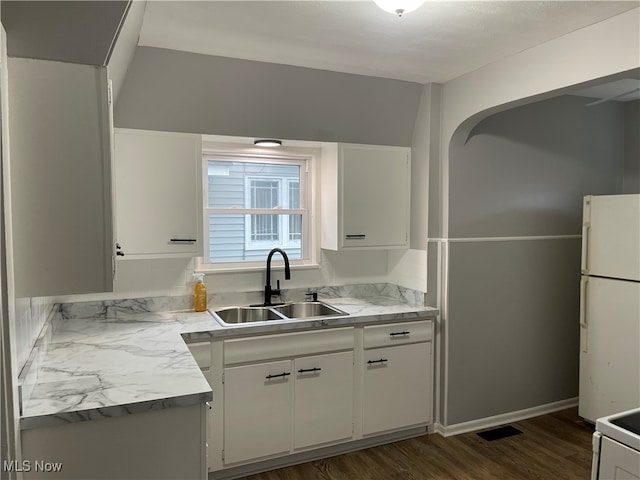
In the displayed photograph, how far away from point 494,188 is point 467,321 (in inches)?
37.5

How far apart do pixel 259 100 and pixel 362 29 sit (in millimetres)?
831

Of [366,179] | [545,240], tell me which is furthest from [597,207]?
[366,179]

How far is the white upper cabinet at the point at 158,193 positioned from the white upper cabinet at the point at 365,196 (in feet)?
2.99

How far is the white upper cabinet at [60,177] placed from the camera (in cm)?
143

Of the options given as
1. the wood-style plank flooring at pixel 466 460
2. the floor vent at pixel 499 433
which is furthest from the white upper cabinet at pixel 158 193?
the floor vent at pixel 499 433

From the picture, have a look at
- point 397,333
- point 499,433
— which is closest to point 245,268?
point 397,333

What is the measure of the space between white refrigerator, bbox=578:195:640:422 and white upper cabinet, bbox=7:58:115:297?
309 centimetres

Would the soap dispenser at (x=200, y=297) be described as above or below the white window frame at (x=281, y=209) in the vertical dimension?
below

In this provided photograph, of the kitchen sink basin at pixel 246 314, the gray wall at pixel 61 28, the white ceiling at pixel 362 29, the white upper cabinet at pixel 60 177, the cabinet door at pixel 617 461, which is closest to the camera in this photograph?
the gray wall at pixel 61 28

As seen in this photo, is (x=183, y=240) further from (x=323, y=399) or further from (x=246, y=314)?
(x=323, y=399)

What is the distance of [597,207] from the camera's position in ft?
10.6

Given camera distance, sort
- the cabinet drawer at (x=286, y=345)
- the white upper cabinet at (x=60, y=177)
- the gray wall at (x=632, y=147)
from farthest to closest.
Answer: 1. the gray wall at (x=632, y=147)
2. the cabinet drawer at (x=286, y=345)
3. the white upper cabinet at (x=60, y=177)

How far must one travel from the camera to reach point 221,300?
10.4 ft

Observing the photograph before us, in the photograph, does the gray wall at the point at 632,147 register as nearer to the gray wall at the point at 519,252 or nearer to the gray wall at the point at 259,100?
the gray wall at the point at 519,252
